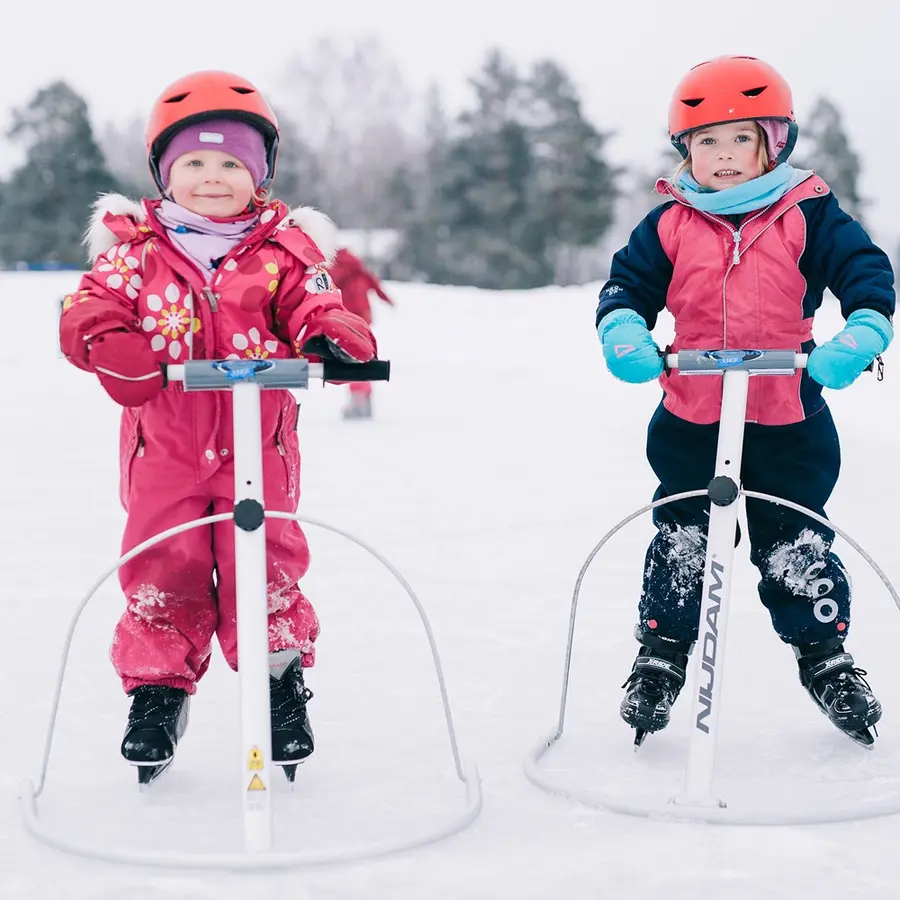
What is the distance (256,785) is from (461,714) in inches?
40.4

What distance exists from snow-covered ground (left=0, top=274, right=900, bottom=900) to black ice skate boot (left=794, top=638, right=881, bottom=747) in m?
0.07

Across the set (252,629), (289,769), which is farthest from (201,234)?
(289,769)

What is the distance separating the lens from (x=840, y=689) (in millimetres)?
2982

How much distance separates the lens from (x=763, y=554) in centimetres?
308

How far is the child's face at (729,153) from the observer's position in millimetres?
2877

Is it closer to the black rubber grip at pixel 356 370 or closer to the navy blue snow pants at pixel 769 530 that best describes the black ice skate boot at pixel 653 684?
the navy blue snow pants at pixel 769 530

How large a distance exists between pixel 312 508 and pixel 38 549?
1392mm

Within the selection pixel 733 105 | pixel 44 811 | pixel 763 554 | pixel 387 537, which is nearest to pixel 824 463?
pixel 763 554

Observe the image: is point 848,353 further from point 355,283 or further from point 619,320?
point 355,283

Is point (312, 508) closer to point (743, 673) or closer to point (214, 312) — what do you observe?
point (743, 673)

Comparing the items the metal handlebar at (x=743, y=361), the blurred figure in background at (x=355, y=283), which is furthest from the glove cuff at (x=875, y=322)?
the blurred figure in background at (x=355, y=283)

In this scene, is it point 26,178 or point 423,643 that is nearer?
point 423,643

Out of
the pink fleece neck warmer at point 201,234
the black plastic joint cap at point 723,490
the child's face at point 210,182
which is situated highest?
the child's face at point 210,182

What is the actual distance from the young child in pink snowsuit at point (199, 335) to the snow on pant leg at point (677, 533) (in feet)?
2.72
